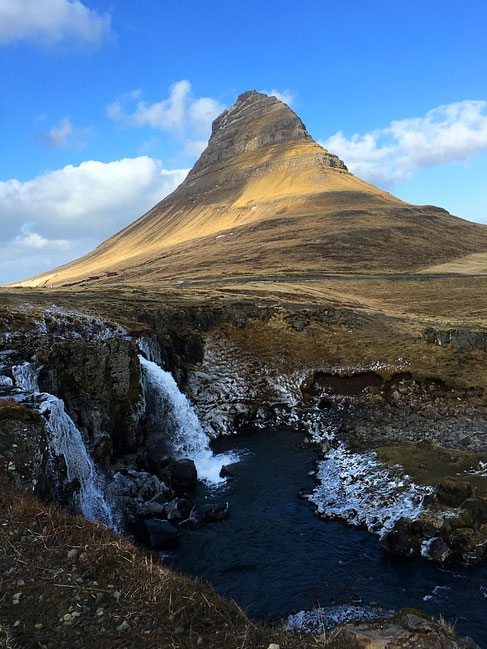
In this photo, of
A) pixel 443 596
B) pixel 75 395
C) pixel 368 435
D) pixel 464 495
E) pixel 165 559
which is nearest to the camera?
pixel 443 596

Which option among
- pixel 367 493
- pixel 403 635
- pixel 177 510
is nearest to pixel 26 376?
pixel 177 510

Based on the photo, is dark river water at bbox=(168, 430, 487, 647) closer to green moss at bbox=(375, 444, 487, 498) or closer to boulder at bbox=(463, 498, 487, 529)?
boulder at bbox=(463, 498, 487, 529)

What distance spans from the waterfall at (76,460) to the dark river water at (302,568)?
13.1ft

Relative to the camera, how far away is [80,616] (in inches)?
363

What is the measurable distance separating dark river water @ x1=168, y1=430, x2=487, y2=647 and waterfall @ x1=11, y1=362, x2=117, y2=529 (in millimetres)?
3987

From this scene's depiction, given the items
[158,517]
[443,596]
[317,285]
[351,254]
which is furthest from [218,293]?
[351,254]

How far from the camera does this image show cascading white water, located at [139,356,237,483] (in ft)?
90.4

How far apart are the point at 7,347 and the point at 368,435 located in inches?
914

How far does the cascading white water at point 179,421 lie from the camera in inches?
1085

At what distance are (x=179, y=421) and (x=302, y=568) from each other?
1522cm

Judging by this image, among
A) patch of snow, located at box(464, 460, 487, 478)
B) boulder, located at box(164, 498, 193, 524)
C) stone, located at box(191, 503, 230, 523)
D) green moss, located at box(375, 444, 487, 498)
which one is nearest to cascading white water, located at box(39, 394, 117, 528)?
boulder, located at box(164, 498, 193, 524)

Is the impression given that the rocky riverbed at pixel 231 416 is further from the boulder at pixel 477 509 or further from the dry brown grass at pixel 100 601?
the dry brown grass at pixel 100 601

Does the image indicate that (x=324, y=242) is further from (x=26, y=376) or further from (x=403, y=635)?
(x=403, y=635)

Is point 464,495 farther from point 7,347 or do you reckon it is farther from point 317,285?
point 317,285
